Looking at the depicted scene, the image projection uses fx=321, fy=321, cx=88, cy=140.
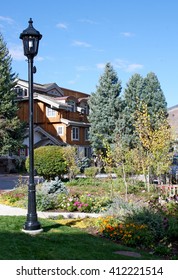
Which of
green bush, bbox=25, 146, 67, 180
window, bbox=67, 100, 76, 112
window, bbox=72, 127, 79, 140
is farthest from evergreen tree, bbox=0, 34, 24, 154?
green bush, bbox=25, 146, 67, 180

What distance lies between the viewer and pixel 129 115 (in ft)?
115

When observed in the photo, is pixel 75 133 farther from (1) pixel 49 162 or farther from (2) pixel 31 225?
(2) pixel 31 225

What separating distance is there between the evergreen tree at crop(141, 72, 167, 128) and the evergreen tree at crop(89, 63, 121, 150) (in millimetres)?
5664

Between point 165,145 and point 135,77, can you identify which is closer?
point 165,145

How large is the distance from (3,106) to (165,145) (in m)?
18.1

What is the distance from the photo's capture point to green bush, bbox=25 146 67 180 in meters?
18.2

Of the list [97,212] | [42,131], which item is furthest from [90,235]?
[42,131]

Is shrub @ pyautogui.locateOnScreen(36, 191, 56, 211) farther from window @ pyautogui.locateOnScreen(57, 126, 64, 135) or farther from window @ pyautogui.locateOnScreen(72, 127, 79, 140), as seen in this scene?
window @ pyautogui.locateOnScreen(72, 127, 79, 140)

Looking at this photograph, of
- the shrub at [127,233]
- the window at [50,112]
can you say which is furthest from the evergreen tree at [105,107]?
the shrub at [127,233]

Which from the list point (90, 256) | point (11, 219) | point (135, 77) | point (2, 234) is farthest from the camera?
point (135, 77)

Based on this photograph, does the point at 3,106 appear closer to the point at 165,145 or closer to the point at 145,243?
the point at 165,145

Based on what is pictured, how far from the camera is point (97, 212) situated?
35.7 ft

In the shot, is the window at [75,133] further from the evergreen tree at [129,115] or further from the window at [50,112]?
the evergreen tree at [129,115]

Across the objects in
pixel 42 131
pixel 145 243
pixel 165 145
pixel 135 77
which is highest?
pixel 135 77
